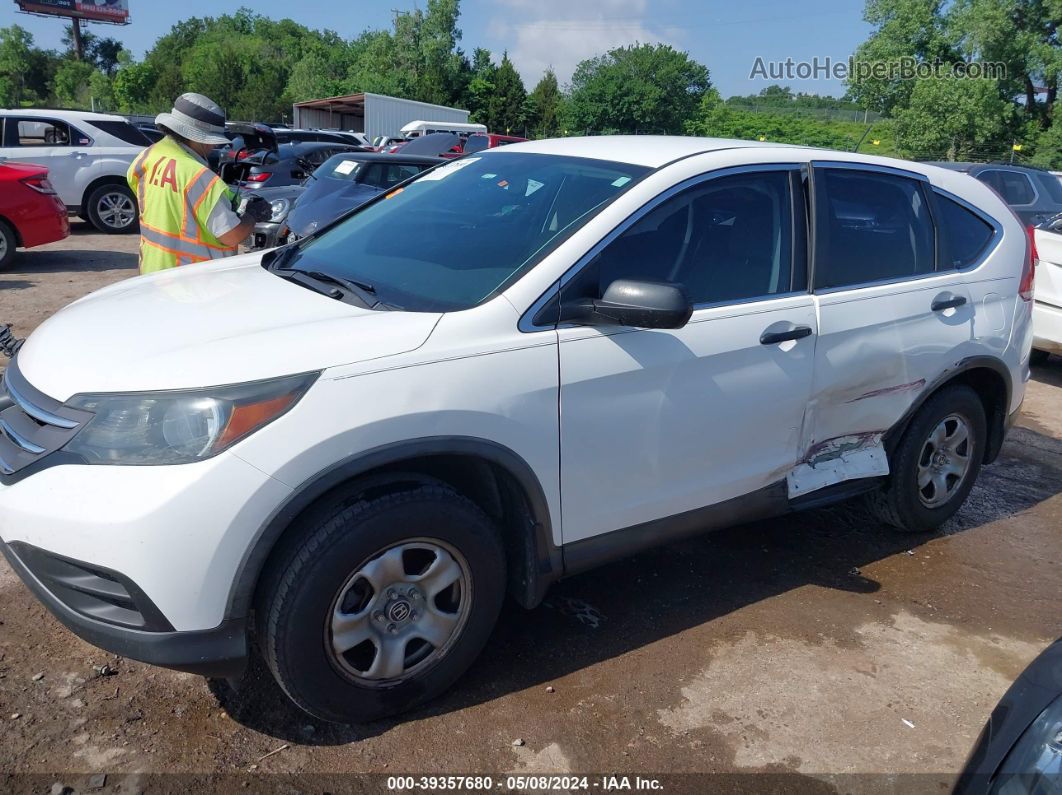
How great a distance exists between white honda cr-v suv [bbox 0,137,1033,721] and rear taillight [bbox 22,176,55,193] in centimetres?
709

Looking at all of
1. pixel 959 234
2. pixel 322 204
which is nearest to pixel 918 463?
pixel 959 234

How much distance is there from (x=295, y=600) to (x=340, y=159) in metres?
8.77

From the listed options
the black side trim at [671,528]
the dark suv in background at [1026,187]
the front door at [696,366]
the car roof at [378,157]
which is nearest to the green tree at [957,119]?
the dark suv in background at [1026,187]

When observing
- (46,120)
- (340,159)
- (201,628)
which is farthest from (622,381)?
(46,120)

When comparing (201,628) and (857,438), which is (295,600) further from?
(857,438)

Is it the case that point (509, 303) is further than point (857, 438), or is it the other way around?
point (857, 438)

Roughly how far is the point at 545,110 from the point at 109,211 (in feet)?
178

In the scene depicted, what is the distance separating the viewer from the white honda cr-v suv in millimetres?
2377

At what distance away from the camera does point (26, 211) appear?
949 cm

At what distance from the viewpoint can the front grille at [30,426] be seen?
2.45 metres

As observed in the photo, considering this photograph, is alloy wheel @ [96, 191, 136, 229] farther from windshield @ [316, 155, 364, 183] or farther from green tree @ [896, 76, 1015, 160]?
green tree @ [896, 76, 1015, 160]

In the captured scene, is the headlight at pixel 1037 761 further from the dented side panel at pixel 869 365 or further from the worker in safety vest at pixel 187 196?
the worker in safety vest at pixel 187 196

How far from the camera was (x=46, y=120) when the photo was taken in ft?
40.6

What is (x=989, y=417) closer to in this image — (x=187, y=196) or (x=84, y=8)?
(x=187, y=196)
